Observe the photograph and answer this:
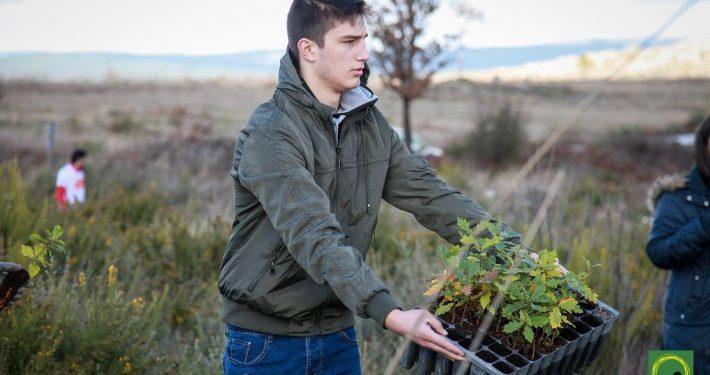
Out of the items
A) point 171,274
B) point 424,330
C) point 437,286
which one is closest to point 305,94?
point 437,286

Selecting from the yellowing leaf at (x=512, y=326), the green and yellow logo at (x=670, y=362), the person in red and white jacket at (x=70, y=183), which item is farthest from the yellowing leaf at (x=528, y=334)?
the person in red and white jacket at (x=70, y=183)

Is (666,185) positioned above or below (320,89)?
below

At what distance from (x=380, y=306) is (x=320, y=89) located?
810 mm

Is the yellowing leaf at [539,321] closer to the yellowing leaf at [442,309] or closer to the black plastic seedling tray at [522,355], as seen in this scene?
the black plastic seedling tray at [522,355]

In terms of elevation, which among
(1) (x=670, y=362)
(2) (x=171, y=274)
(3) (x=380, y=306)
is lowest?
(2) (x=171, y=274)

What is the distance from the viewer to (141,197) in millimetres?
8328

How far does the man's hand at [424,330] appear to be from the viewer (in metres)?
1.67

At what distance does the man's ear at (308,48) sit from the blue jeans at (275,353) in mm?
931

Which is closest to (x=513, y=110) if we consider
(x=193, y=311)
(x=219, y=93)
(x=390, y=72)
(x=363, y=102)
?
(x=390, y=72)

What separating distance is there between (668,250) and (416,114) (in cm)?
3916

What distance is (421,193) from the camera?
2422 millimetres

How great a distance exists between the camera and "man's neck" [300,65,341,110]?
220cm

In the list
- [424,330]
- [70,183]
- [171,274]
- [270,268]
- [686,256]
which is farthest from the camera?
[70,183]

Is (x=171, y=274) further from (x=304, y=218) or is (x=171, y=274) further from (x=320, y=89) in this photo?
(x=304, y=218)
